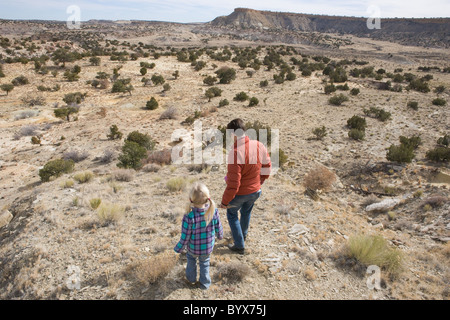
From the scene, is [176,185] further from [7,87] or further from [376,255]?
[7,87]

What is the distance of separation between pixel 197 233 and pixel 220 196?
326cm

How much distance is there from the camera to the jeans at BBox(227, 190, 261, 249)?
137 inches

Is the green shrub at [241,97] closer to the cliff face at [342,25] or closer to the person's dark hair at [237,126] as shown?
the person's dark hair at [237,126]

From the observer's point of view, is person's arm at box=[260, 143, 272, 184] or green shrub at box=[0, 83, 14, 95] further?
green shrub at box=[0, 83, 14, 95]

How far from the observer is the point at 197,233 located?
3.00 m

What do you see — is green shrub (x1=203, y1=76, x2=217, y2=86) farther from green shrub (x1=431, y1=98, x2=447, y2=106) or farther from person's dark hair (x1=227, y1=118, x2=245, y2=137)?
person's dark hair (x1=227, y1=118, x2=245, y2=137)

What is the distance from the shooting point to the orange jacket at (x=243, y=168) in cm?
322

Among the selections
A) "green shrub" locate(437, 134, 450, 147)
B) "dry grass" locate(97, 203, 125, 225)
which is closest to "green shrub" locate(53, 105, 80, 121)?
"dry grass" locate(97, 203, 125, 225)

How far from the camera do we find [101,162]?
30.7ft

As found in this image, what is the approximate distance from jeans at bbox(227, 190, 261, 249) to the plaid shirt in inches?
18.6

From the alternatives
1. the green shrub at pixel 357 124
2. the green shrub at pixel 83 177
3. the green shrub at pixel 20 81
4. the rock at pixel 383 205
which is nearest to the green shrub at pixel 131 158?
the green shrub at pixel 83 177

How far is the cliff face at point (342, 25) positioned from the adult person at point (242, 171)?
85849 mm

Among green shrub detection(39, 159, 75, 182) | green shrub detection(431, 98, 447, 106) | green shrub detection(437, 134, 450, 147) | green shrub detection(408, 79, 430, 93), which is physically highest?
green shrub detection(408, 79, 430, 93)

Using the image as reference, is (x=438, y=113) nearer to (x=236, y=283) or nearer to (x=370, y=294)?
(x=370, y=294)
